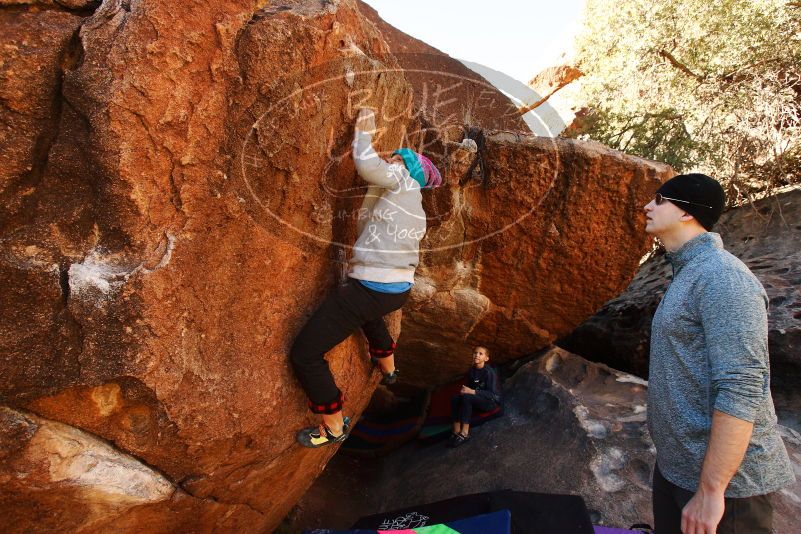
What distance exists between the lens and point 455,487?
3959 millimetres

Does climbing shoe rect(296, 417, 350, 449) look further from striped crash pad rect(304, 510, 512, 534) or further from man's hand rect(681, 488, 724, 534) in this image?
man's hand rect(681, 488, 724, 534)

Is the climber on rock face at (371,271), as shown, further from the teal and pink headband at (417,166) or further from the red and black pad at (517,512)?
the red and black pad at (517,512)

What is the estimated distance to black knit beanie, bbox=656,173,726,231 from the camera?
1.82 metres

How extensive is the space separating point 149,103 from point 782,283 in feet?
17.4

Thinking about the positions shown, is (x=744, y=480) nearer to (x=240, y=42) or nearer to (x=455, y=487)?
(x=240, y=42)

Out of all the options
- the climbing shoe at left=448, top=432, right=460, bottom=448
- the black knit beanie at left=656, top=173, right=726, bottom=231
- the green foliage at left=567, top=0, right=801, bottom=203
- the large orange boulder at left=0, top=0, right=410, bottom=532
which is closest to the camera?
the black knit beanie at left=656, top=173, right=726, bottom=231

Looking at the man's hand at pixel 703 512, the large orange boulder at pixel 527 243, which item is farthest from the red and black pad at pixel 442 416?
the man's hand at pixel 703 512

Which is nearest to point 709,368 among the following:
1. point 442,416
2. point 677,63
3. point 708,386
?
point 708,386

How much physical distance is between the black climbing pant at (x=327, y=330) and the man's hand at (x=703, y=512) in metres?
1.50

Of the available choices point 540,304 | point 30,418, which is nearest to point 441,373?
point 540,304

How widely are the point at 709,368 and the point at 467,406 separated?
3046mm

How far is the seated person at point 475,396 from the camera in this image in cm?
452

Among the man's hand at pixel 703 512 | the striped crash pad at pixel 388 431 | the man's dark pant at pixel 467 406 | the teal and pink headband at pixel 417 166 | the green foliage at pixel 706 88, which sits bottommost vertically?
the striped crash pad at pixel 388 431

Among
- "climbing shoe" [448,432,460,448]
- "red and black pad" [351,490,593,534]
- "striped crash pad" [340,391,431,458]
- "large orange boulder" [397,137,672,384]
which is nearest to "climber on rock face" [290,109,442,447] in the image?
"red and black pad" [351,490,593,534]
